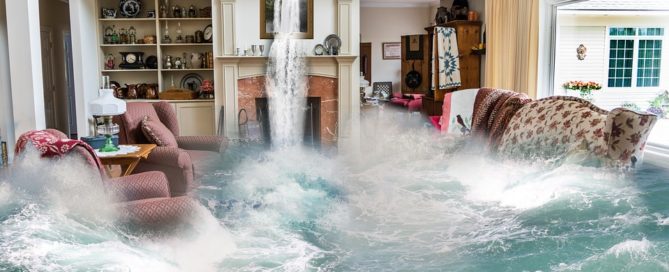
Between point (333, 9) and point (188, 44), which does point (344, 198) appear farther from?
point (188, 44)

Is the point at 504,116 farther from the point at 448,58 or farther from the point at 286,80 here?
the point at 286,80

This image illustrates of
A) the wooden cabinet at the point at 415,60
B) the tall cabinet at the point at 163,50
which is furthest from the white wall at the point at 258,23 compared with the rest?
the wooden cabinet at the point at 415,60

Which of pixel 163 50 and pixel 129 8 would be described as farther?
pixel 163 50

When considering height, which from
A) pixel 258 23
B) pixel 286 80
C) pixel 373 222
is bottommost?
pixel 373 222

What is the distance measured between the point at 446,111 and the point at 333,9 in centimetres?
271

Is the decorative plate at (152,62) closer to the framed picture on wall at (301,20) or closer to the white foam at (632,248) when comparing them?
the framed picture on wall at (301,20)

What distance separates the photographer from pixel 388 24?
12250 millimetres

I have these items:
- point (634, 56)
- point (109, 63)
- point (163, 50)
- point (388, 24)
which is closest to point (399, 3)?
point (388, 24)

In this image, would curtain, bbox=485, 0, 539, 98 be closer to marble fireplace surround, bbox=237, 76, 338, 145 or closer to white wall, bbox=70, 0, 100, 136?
marble fireplace surround, bbox=237, 76, 338, 145

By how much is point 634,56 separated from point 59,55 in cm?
803

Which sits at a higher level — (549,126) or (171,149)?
(549,126)

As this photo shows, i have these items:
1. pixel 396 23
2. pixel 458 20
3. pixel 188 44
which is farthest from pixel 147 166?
pixel 396 23

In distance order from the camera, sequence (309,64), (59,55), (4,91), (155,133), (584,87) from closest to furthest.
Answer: (155,133) < (584,87) < (4,91) < (309,64) < (59,55)

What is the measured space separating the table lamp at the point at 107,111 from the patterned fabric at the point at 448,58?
4.02 meters
